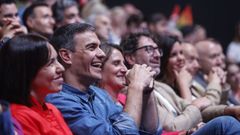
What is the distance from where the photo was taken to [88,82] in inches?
134

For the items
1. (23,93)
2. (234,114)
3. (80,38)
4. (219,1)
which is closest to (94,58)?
(80,38)

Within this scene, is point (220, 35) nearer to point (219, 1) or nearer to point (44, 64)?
point (219, 1)

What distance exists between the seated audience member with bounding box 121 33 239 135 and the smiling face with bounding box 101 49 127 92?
1.18 ft

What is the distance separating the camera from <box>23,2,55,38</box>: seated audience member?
18.0 ft

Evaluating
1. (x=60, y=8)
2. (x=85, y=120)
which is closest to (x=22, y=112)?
(x=85, y=120)

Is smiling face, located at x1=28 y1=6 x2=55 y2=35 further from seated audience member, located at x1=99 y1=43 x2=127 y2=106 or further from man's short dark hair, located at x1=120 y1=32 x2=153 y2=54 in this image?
seated audience member, located at x1=99 y1=43 x2=127 y2=106

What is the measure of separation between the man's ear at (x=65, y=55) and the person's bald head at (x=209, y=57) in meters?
2.62

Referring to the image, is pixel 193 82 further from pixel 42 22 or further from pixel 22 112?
pixel 22 112

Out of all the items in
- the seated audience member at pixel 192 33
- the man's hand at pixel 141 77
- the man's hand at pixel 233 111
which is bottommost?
the seated audience member at pixel 192 33

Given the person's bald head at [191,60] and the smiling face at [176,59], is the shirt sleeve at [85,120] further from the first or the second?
the person's bald head at [191,60]

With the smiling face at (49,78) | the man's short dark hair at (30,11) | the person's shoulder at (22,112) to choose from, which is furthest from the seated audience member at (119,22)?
the person's shoulder at (22,112)

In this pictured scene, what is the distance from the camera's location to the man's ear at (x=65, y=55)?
134 inches

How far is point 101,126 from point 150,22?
538 cm

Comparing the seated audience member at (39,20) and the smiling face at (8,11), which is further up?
the smiling face at (8,11)
